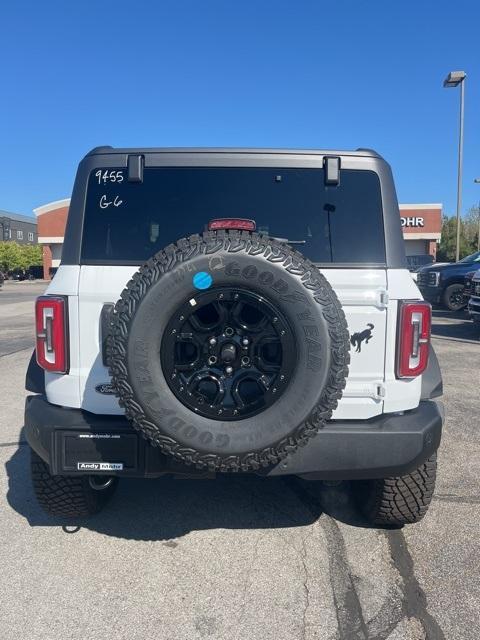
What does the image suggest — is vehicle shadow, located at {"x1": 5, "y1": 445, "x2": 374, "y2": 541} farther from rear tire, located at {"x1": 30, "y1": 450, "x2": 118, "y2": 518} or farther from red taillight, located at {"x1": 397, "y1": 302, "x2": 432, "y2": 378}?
red taillight, located at {"x1": 397, "y1": 302, "x2": 432, "y2": 378}

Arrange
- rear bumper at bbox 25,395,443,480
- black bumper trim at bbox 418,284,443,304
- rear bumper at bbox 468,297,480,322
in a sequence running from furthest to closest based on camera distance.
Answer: black bumper trim at bbox 418,284,443,304, rear bumper at bbox 468,297,480,322, rear bumper at bbox 25,395,443,480

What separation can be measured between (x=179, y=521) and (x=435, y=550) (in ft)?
4.82

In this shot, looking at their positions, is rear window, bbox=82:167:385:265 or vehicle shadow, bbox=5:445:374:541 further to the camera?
vehicle shadow, bbox=5:445:374:541

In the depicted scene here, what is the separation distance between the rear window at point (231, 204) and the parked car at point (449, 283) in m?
13.3

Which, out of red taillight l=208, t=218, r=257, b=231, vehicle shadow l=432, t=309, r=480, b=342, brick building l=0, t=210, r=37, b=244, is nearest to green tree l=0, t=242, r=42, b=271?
brick building l=0, t=210, r=37, b=244

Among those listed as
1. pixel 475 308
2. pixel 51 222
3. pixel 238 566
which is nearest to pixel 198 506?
pixel 238 566

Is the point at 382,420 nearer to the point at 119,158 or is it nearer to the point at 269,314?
the point at 269,314

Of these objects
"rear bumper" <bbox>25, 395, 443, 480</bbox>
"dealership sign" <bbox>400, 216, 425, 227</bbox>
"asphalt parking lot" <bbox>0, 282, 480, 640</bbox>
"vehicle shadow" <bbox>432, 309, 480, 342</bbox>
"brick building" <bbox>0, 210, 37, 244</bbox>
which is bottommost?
"asphalt parking lot" <bbox>0, 282, 480, 640</bbox>

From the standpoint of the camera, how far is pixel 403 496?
302 centimetres

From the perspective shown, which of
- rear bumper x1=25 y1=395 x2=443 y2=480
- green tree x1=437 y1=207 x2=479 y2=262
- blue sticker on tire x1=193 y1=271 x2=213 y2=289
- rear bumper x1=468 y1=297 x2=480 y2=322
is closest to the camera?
blue sticker on tire x1=193 y1=271 x2=213 y2=289

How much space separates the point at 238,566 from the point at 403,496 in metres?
0.98

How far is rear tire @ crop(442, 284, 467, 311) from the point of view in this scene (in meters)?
15.2

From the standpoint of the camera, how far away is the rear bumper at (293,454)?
253cm

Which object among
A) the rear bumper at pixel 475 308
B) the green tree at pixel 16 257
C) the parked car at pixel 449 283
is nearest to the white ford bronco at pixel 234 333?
the rear bumper at pixel 475 308
